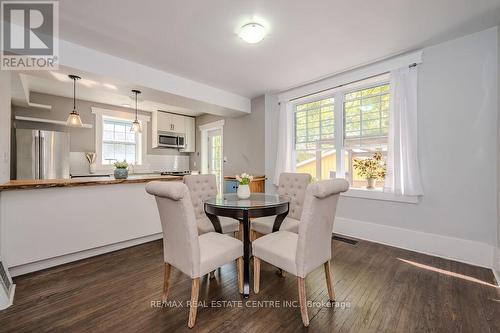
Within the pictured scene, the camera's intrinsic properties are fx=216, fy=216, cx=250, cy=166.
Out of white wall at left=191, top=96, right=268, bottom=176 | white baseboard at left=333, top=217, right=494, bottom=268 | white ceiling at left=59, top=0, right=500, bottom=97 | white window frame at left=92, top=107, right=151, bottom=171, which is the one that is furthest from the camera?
white window frame at left=92, top=107, right=151, bottom=171

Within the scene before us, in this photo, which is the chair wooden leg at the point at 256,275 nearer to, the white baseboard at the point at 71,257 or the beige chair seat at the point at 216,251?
the beige chair seat at the point at 216,251

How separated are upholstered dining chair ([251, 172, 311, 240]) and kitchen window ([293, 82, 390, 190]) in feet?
4.28

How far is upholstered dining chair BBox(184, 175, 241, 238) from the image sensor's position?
2.41 metres

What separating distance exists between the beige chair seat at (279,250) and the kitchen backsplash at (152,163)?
4819mm

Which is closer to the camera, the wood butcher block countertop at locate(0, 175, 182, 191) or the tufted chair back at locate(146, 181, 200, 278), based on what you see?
the tufted chair back at locate(146, 181, 200, 278)

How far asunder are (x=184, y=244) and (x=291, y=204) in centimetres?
147

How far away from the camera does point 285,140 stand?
4148 mm

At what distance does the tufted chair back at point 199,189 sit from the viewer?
258 cm

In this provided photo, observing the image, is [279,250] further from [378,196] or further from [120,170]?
[120,170]

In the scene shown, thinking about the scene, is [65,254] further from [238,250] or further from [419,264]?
[419,264]

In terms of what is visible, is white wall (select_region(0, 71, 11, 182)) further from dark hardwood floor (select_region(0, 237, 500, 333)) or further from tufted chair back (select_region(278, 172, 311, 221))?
tufted chair back (select_region(278, 172, 311, 221))

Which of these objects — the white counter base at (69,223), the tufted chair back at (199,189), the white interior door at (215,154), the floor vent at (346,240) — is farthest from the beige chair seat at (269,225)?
the white interior door at (215,154)

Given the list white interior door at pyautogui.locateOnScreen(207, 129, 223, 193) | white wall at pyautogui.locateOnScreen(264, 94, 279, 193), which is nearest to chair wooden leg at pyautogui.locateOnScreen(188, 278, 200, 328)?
white wall at pyautogui.locateOnScreen(264, 94, 279, 193)

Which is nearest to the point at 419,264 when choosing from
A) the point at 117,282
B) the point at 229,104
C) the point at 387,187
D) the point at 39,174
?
the point at 387,187
